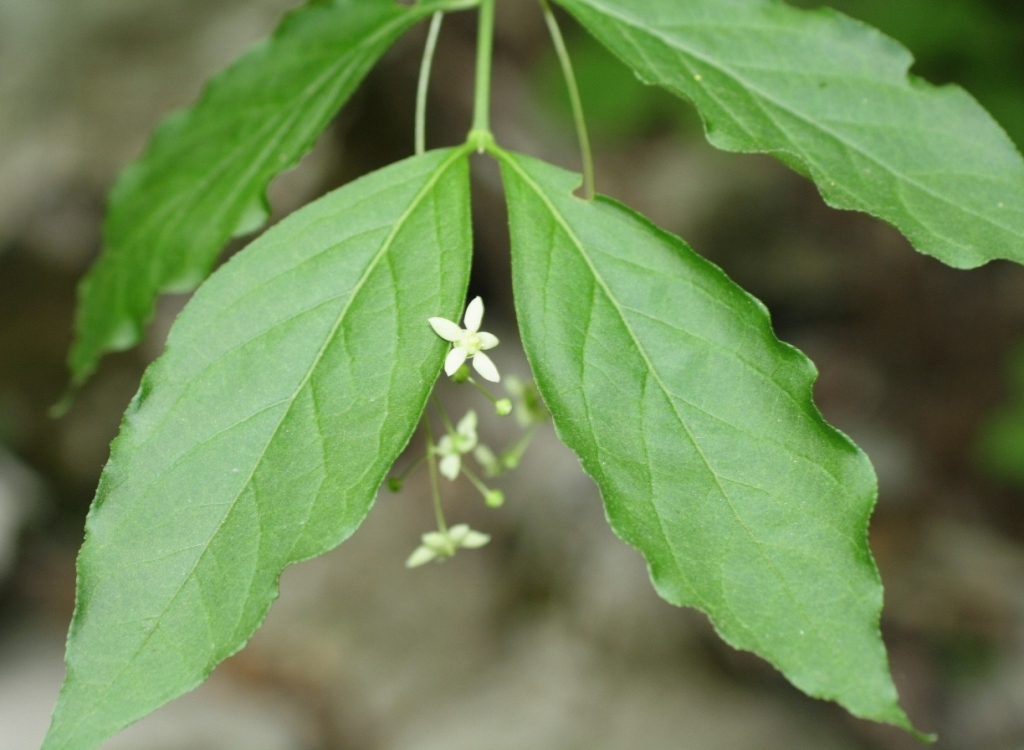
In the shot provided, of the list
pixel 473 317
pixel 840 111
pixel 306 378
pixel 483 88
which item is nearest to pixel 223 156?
pixel 483 88

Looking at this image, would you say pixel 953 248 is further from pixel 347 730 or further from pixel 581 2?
pixel 347 730

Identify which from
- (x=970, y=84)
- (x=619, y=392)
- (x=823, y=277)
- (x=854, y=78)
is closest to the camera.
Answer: (x=619, y=392)

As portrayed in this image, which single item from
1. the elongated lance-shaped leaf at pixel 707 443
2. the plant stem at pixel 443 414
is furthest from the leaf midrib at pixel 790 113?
the plant stem at pixel 443 414

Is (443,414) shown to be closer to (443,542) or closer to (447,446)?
(447,446)

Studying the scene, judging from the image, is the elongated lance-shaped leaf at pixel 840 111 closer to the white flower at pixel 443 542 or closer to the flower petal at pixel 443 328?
the flower petal at pixel 443 328

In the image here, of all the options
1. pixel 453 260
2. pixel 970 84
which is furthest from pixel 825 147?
pixel 970 84

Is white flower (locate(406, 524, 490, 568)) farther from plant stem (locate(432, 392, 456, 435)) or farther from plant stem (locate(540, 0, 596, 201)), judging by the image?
plant stem (locate(540, 0, 596, 201))
